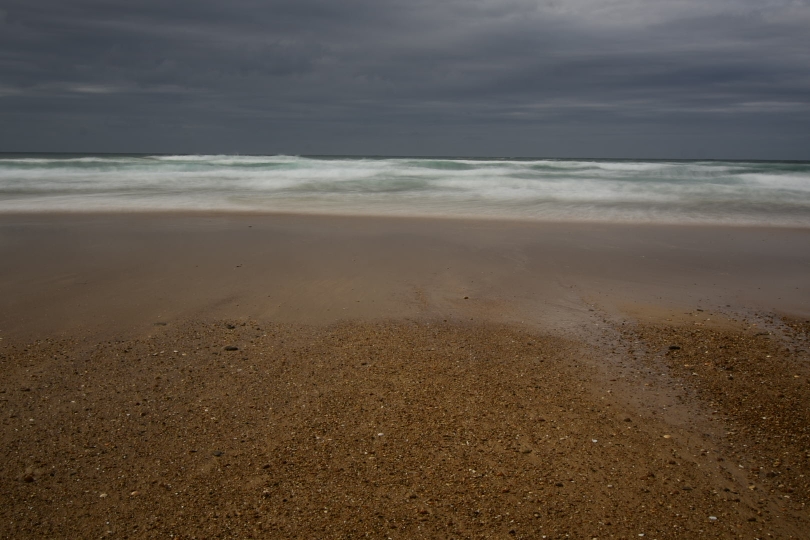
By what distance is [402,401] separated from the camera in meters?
3.16

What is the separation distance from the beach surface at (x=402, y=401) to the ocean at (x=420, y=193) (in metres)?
5.53

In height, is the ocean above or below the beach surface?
above

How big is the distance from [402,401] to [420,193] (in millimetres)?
12954

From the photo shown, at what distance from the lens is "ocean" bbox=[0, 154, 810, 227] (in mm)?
11469

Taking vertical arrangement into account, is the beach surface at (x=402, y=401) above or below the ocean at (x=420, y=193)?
below

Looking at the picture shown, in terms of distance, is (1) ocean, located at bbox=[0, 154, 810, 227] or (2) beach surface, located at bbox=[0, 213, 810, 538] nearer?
(2) beach surface, located at bbox=[0, 213, 810, 538]

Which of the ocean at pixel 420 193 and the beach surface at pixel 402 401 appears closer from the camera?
the beach surface at pixel 402 401

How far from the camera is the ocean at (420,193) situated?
11.5 meters

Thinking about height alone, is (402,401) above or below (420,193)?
below

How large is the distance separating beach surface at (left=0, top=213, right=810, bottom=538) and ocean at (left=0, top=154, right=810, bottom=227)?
553 centimetres

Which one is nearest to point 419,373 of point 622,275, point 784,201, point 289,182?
point 622,275

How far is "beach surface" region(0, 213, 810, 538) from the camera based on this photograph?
232 cm

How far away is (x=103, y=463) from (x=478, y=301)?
3.21m

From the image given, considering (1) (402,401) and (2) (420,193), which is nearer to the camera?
(1) (402,401)
